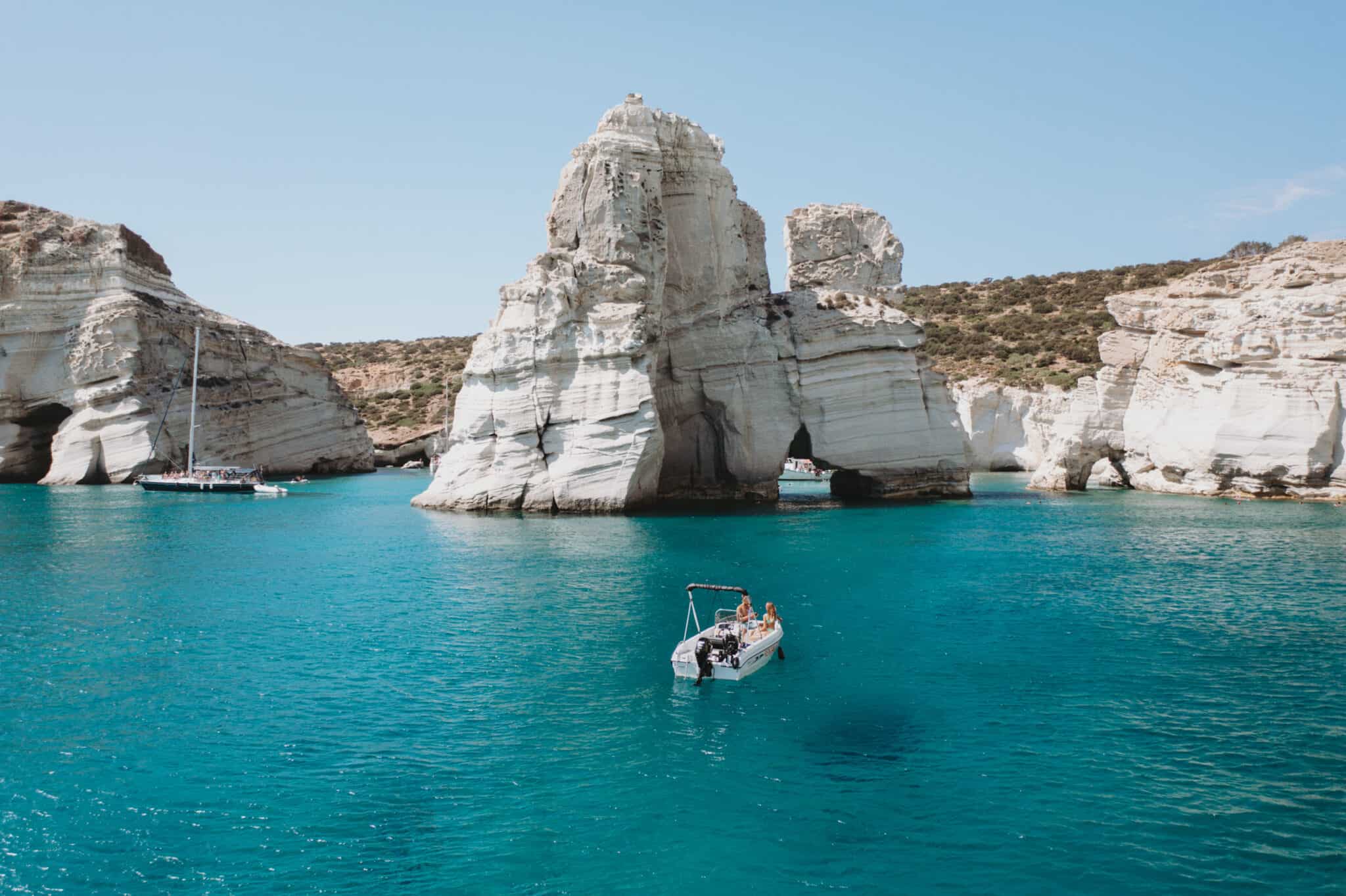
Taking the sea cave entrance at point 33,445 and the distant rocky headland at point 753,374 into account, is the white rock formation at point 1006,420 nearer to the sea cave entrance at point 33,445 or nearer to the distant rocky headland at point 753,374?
the distant rocky headland at point 753,374

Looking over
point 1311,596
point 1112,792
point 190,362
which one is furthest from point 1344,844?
point 190,362

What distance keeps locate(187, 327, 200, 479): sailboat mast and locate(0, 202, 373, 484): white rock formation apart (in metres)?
0.53

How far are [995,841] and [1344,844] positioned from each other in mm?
4243

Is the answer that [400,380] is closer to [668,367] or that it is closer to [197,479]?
[197,479]

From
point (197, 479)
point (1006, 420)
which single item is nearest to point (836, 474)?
point (1006, 420)

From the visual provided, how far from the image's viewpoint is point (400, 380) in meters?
118

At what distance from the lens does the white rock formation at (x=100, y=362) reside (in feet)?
219

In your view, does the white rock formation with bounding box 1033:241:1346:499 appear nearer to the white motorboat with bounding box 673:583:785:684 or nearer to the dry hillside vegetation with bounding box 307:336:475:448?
the white motorboat with bounding box 673:583:785:684

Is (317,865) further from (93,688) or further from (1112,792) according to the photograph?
(1112,792)

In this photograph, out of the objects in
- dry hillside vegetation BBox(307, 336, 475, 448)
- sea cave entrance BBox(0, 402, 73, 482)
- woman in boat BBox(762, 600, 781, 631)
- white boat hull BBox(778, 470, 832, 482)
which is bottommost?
woman in boat BBox(762, 600, 781, 631)

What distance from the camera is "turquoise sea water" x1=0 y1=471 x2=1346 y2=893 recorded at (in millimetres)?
11797

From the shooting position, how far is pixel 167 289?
250 ft

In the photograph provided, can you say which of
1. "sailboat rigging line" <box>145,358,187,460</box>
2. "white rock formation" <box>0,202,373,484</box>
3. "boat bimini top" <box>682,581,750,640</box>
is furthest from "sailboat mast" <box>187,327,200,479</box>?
"boat bimini top" <box>682,581,750,640</box>

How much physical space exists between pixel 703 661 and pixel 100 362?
208ft
